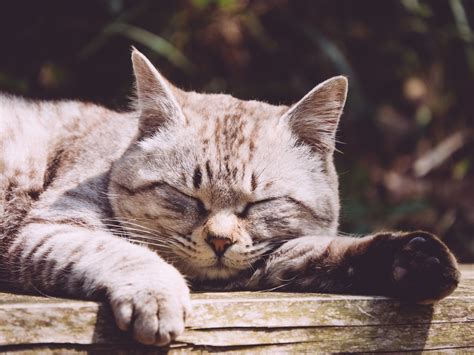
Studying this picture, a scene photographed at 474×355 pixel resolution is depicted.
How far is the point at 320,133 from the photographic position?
2590mm

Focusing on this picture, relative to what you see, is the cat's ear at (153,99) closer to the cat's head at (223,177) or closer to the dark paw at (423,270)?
the cat's head at (223,177)

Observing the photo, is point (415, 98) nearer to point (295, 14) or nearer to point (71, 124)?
point (295, 14)

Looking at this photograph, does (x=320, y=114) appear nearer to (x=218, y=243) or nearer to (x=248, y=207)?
(x=248, y=207)

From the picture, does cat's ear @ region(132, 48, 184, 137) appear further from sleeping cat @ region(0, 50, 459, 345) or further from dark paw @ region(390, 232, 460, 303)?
dark paw @ region(390, 232, 460, 303)

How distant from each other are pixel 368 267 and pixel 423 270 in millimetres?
212

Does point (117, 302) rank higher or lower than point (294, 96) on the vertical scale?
higher

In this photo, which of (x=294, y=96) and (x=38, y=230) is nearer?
(x=38, y=230)

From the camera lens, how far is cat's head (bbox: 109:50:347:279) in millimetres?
2207

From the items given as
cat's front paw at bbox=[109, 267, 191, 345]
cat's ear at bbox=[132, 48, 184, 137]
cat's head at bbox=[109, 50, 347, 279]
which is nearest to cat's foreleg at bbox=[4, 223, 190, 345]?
cat's front paw at bbox=[109, 267, 191, 345]

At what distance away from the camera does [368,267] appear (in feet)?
6.47

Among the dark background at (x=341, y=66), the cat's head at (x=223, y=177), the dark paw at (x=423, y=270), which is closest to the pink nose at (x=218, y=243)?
the cat's head at (x=223, y=177)

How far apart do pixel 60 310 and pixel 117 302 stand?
0.14m

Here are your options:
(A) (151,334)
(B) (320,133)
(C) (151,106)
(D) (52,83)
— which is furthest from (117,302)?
(D) (52,83)

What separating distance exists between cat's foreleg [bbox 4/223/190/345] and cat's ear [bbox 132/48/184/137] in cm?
50
